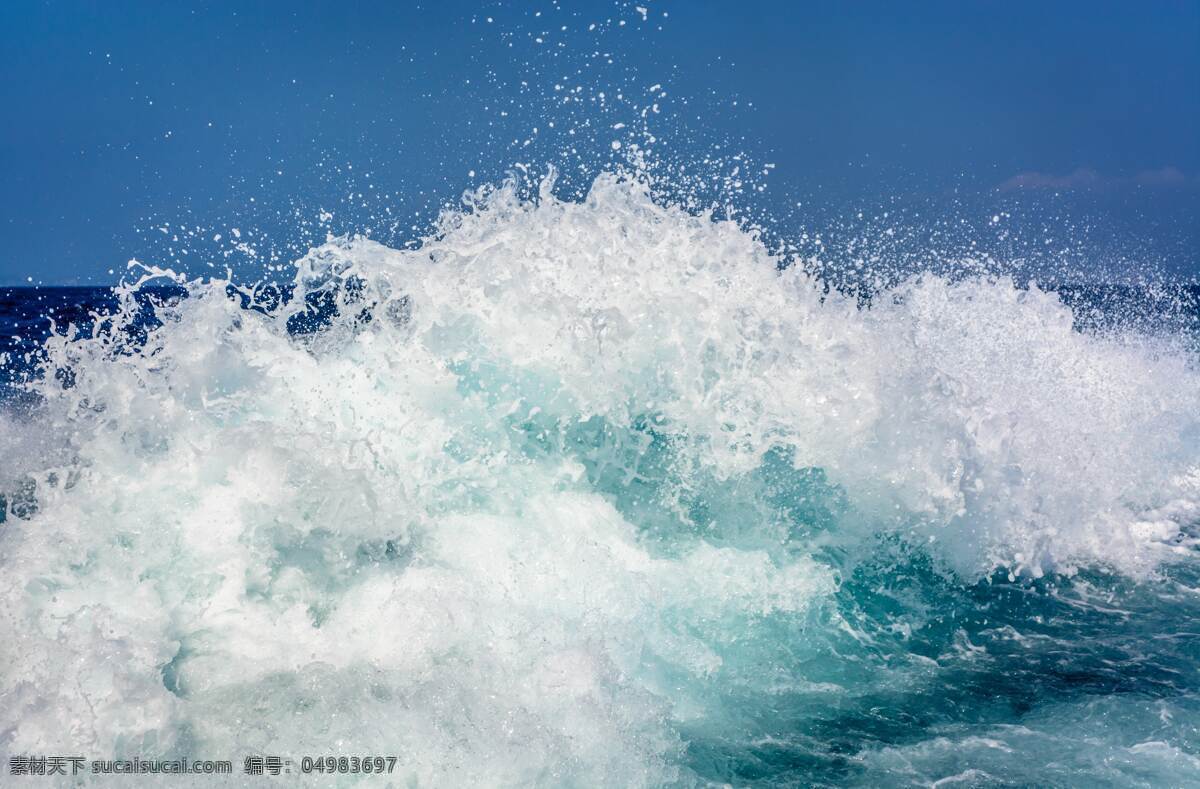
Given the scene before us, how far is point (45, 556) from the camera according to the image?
4027 millimetres

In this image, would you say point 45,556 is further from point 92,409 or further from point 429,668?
point 429,668

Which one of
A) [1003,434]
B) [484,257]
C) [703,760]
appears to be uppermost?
[484,257]

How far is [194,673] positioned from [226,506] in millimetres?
1012

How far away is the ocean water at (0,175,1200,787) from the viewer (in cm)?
361

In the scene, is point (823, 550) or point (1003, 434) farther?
point (1003, 434)

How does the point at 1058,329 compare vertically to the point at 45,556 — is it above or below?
above

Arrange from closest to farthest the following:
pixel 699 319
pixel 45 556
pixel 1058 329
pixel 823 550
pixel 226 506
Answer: pixel 45 556 < pixel 226 506 < pixel 823 550 < pixel 699 319 < pixel 1058 329

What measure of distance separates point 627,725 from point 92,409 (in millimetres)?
3693

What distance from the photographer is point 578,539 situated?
5.05 metres

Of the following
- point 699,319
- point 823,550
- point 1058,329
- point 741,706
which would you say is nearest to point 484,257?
point 699,319

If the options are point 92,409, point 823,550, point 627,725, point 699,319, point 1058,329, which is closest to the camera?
point 627,725

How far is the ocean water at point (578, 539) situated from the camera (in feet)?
11.9

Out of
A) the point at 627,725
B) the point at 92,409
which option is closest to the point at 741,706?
the point at 627,725

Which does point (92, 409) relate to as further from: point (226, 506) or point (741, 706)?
point (741, 706)
